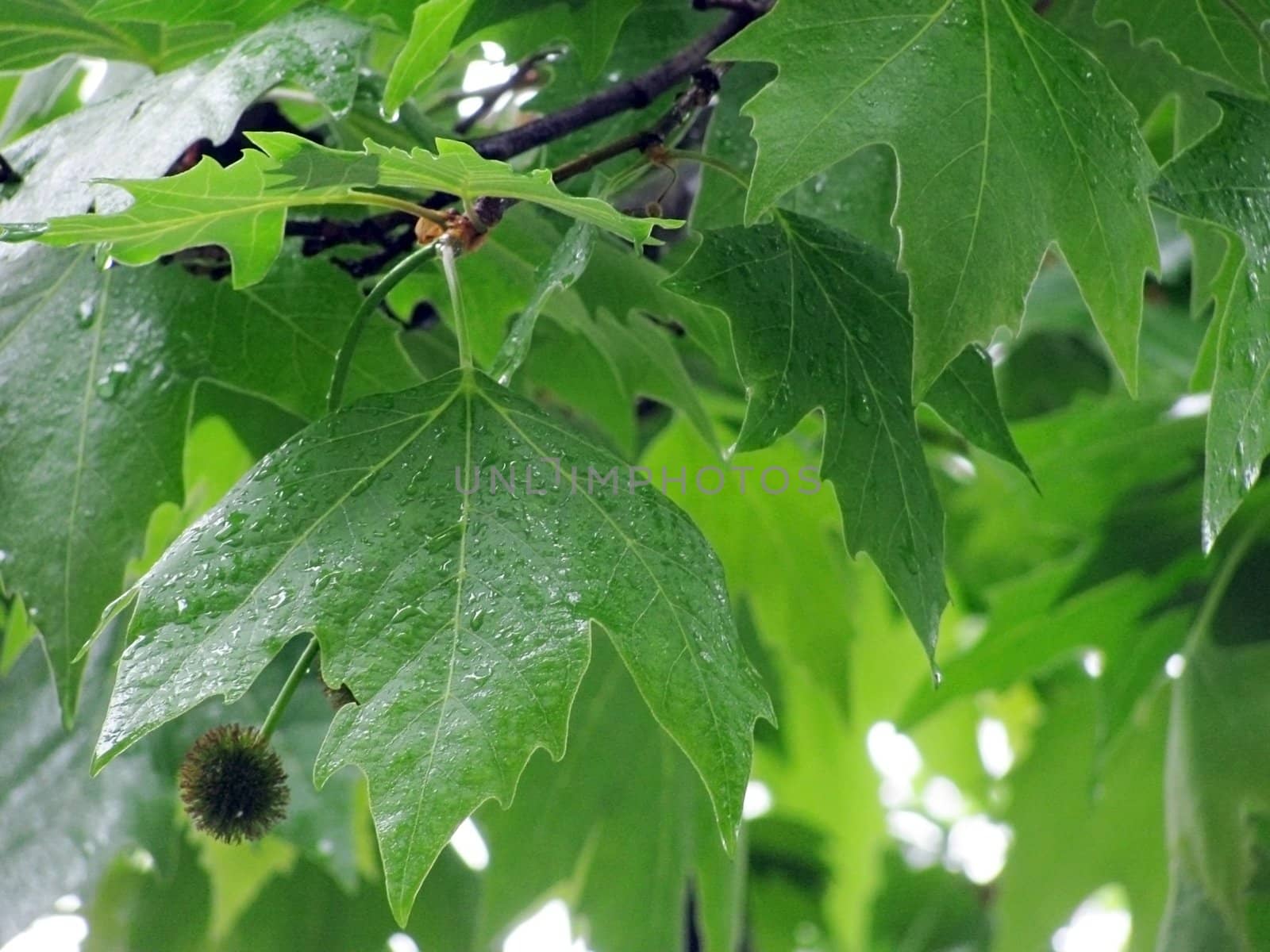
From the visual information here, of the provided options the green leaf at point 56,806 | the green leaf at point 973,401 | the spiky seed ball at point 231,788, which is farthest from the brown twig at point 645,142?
the green leaf at point 56,806

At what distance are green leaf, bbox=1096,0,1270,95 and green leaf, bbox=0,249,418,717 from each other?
562 mm

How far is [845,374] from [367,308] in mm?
301

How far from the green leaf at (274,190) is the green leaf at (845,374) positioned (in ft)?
0.42

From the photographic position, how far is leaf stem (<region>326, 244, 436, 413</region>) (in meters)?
0.81

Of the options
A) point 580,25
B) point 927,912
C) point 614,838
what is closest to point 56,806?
point 614,838

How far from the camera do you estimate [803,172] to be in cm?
74

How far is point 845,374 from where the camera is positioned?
0.85 meters

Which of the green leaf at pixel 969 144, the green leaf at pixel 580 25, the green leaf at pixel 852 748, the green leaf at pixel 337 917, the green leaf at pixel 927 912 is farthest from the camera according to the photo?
the green leaf at pixel 927 912

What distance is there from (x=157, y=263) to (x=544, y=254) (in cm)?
27

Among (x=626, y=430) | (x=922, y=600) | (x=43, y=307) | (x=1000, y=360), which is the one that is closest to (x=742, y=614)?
(x=626, y=430)

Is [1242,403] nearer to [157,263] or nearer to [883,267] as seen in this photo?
[883,267]

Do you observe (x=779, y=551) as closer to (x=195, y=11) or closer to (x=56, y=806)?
(x=56, y=806)

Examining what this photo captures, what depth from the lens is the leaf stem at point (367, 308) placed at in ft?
2.65

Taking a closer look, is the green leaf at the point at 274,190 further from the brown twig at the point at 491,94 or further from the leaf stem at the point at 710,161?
the brown twig at the point at 491,94
